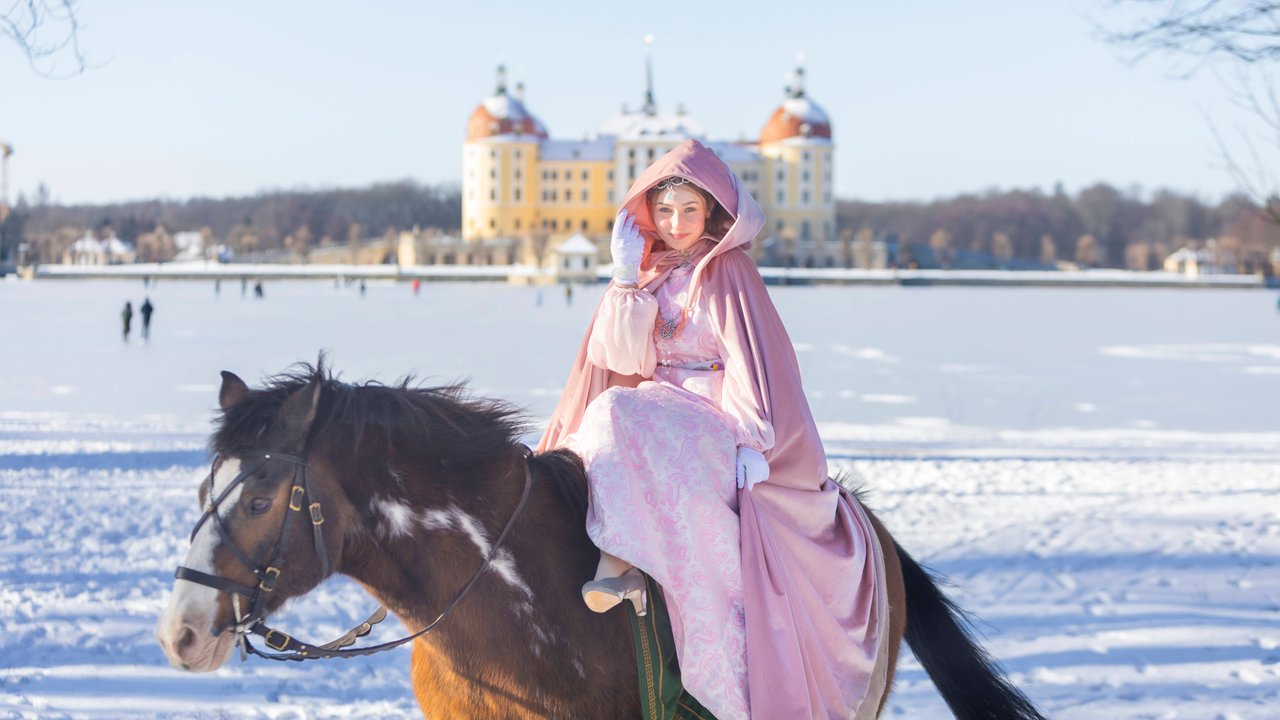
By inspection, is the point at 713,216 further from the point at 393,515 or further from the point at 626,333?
the point at 393,515

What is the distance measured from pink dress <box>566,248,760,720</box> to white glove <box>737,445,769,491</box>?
17 millimetres

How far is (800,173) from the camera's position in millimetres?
83625

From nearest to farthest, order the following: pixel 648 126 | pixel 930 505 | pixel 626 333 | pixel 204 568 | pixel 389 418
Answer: pixel 204 568 → pixel 389 418 → pixel 626 333 → pixel 930 505 → pixel 648 126

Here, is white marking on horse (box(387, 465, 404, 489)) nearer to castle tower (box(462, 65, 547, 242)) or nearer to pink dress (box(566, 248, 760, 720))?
pink dress (box(566, 248, 760, 720))

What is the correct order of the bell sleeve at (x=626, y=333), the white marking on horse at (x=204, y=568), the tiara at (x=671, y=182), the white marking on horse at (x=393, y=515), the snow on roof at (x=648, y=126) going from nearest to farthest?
the white marking on horse at (x=204, y=568) < the white marking on horse at (x=393, y=515) < the bell sleeve at (x=626, y=333) < the tiara at (x=671, y=182) < the snow on roof at (x=648, y=126)

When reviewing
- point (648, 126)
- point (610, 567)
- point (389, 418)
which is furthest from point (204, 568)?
point (648, 126)

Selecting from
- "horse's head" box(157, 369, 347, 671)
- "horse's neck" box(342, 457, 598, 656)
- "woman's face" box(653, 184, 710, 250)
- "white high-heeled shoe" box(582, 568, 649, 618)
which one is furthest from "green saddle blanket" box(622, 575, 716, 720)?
"woman's face" box(653, 184, 710, 250)

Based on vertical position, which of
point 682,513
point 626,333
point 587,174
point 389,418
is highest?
point 587,174

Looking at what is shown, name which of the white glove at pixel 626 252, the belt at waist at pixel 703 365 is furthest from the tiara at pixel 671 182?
the belt at waist at pixel 703 365

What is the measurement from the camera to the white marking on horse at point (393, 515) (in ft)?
7.25

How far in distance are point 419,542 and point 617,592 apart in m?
0.36

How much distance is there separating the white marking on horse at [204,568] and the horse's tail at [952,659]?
1565mm

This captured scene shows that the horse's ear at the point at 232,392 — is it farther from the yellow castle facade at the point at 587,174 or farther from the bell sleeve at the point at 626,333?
the yellow castle facade at the point at 587,174

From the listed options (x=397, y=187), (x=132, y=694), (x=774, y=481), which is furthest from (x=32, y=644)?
(x=397, y=187)
